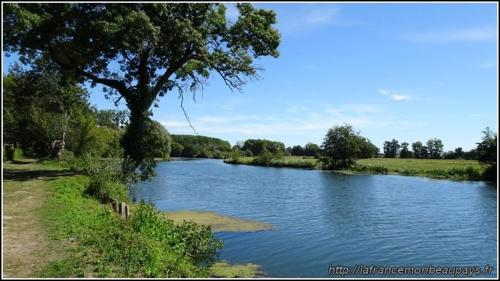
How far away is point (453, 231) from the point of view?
2367 centimetres

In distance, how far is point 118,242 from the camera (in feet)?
40.3

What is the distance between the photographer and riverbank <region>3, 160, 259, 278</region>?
10086mm

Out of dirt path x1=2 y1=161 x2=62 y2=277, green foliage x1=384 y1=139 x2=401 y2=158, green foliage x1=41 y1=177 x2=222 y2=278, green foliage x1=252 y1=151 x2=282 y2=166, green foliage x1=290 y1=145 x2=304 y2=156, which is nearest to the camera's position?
dirt path x1=2 y1=161 x2=62 y2=277

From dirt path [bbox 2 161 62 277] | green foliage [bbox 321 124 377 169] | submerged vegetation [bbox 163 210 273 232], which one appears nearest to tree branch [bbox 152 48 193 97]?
submerged vegetation [bbox 163 210 273 232]

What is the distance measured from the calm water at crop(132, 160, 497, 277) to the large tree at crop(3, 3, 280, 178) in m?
8.47

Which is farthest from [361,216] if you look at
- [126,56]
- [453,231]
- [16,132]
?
[16,132]

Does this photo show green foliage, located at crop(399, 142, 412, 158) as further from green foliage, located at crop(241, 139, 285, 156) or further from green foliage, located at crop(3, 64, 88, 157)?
green foliage, located at crop(3, 64, 88, 157)

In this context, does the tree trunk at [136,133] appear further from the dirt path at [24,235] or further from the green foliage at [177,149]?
the green foliage at [177,149]

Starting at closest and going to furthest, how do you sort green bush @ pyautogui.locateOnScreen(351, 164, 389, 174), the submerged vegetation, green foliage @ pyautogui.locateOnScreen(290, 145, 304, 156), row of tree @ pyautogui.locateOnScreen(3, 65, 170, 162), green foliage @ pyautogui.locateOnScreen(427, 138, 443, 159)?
the submerged vegetation
row of tree @ pyautogui.locateOnScreen(3, 65, 170, 162)
green bush @ pyautogui.locateOnScreen(351, 164, 389, 174)
green foliage @ pyautogui.locateOnScreen(427, 138, 443, 159)
green foliage @ pyautogui.locateOnScreen(290, 145, 304, 156)

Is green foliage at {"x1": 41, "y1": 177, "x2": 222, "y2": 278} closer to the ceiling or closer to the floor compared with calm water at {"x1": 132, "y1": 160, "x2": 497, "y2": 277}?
closer to the ceiling

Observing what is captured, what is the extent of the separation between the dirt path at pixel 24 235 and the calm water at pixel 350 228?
7059 millimetres

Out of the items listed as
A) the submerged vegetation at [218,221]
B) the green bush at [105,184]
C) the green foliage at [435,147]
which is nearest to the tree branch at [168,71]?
the green bush at [105,184]

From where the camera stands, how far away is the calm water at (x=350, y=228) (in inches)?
690

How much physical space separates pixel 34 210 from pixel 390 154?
153476 mm
